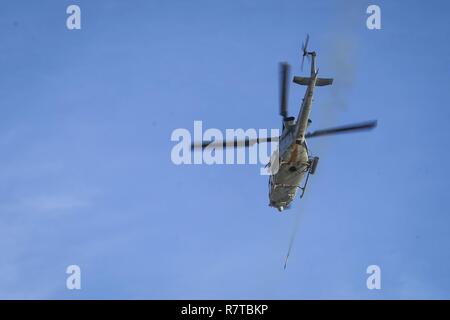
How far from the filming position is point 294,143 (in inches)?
1146

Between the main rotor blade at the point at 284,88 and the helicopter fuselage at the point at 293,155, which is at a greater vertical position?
the main rotor blade at the point at 284,88

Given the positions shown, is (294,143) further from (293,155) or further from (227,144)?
(227,144)

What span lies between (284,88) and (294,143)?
2912 millimetres

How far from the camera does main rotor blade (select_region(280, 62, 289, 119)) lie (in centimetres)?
2628

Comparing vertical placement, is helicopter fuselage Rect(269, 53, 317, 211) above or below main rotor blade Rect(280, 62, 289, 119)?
below

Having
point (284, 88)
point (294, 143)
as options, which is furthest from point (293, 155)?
point (284, 88)

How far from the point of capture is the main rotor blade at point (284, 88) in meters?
26.3

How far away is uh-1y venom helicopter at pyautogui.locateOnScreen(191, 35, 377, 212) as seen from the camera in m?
28.7

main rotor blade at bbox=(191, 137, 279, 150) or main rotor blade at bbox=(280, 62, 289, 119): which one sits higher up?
main rotor blade at bbox=(280, 62, 289, 119)

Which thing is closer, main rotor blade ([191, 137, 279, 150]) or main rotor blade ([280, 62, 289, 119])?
main rotor blade ([280, 62, 289, 119])
